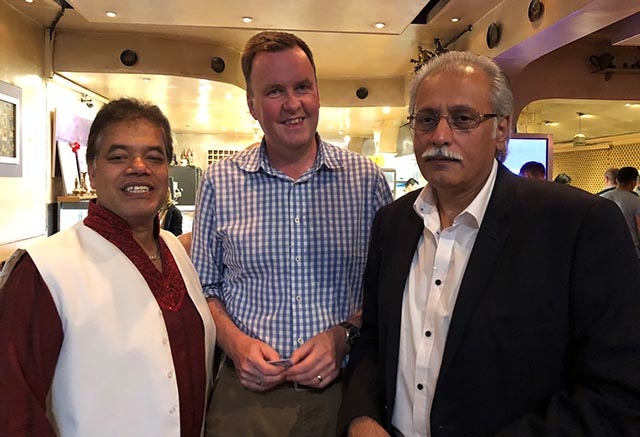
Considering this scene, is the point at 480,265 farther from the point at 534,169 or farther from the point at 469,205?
the point at 534,169

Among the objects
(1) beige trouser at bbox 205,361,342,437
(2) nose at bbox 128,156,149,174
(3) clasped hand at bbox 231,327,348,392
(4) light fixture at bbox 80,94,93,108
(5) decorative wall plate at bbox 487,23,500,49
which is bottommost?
(1) beige trouser at bbox 205,361,342,437

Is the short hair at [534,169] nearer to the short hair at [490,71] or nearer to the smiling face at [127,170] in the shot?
the short hair at [490,71]

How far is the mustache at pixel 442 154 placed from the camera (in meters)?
1.19

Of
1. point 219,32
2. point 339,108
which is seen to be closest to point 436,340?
point 219,32

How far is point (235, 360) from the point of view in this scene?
1.51 meters

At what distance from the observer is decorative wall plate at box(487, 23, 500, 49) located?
4141 millimetres

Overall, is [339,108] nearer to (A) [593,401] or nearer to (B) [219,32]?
(B) [219,32]

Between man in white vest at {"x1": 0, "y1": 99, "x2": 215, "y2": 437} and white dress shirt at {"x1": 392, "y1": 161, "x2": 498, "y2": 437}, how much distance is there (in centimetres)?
55

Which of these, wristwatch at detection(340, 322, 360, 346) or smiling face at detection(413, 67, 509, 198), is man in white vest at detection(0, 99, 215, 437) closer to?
wristwatch at detection(340, 322, 360, 346)

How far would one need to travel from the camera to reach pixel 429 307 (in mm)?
1204

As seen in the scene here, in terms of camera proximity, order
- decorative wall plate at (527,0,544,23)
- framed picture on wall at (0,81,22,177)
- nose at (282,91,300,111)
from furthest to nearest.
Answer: framed picture on wall at (0,81,22,177), decorative wall plate at (527,0,544,23), nose at (282,91,300,111)

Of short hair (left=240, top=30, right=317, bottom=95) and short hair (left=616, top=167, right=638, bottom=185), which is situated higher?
short hair (left=240, top=30, right=317, bottom=95)

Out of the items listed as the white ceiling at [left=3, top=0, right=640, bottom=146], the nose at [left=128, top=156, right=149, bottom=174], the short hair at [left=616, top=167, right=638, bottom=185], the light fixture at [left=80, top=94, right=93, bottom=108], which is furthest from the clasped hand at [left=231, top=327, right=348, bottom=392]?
the light fixture at [left=80, top=94, right=93, bottom=108]

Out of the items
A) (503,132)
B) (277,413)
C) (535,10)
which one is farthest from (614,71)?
(277,413)
